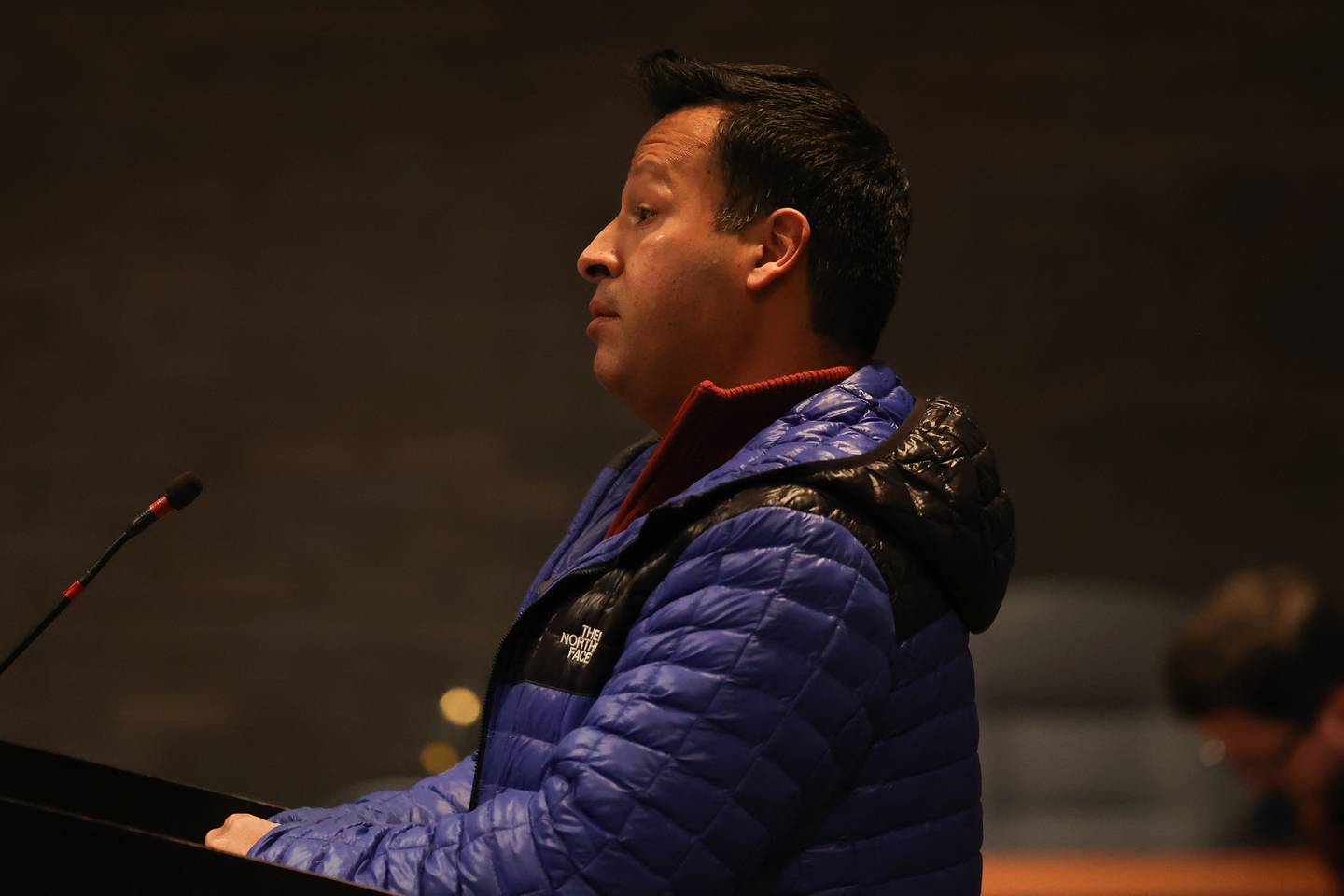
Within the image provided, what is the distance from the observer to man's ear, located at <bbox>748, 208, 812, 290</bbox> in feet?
4.24

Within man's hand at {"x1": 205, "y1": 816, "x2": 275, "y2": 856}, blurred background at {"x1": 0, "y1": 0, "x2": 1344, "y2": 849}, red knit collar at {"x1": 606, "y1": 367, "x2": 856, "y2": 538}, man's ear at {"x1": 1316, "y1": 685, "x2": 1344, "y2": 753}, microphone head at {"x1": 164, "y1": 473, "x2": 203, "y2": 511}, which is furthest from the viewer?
blurred background at {"x1": 0, "y1": 0, "x2": 1344, "y2": 849}

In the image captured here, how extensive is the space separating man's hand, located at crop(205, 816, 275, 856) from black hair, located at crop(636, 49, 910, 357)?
0.63 meters

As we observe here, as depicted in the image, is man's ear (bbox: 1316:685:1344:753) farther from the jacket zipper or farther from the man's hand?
the man's hand

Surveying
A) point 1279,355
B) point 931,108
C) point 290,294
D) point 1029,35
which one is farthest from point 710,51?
point 1279,355

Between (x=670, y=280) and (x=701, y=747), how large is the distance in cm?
45

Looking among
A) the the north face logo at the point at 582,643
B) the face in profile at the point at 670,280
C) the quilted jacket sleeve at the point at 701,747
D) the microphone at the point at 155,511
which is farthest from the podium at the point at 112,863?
the face in profile at the point at 670,280

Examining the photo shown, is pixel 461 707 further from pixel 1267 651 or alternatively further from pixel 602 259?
pixel 602 259

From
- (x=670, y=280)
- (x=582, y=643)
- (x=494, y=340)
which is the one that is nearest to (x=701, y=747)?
(x=582, y=643)

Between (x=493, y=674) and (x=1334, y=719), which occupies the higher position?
(x=1334, y=719)

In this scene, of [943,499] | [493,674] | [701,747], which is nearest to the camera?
[701,747]

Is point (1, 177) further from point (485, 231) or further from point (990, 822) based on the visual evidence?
point (990, 822)

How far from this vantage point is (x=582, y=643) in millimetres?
1152

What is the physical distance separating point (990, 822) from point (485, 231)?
1836mm

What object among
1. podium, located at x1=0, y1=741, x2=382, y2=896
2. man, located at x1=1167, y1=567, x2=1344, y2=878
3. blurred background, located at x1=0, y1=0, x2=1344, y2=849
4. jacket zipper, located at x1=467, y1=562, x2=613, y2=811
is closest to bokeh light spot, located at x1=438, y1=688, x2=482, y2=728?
blurred background, located at x1=0, y1=0, x2=1344, y2=849
